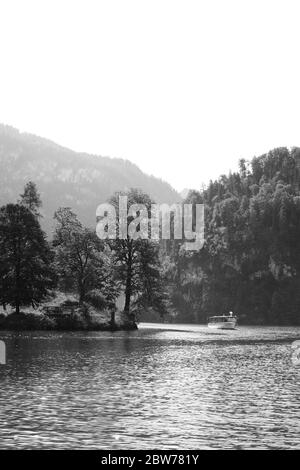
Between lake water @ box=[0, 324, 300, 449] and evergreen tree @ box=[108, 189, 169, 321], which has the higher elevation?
evergreen tree @ box=[108, 189, 169, 321]

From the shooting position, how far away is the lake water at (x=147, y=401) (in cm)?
2380

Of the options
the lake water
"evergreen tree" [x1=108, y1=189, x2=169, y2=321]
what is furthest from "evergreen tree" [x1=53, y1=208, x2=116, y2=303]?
the lake water

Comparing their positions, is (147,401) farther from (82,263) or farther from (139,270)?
(139,270)

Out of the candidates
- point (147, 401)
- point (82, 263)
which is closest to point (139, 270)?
point (82, 263)

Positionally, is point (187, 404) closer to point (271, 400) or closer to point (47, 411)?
point (271, 400)

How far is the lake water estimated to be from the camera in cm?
2380

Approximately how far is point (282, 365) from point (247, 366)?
10.2 feet

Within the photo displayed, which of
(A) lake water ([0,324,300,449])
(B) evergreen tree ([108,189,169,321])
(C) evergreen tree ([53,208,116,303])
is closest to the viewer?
(A) lake water ([0,324,300,449])

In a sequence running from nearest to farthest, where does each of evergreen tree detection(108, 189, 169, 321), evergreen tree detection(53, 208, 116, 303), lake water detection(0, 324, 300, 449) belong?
lake water detection(0, 324, 300, 449)
evergreen tree detection(53, 208, 116, 303)
evergreen tree detection(108, 189, 169, 321)

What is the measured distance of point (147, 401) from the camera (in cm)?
3222

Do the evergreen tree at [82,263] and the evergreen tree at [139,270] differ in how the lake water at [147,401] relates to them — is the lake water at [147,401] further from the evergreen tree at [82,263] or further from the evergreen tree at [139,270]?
the evergreen tree at [139,270]

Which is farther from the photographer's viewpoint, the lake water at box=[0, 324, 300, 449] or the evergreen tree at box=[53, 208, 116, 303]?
the evergreen tree at box=[53, 208, 116, 303]

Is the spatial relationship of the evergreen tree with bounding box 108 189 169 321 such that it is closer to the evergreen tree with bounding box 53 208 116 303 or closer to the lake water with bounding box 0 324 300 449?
the evergreen tree with bounding box 53 208 116 303
